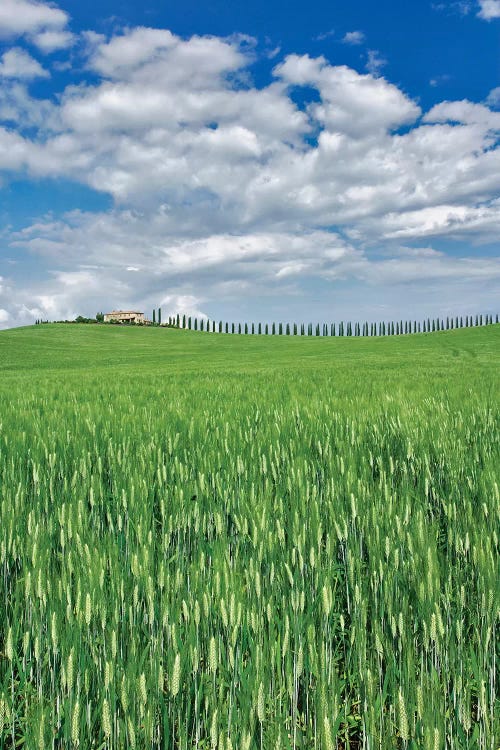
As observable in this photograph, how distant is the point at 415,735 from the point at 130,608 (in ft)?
2.80

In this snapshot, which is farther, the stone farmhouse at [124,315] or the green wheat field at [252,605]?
the stone farmhouse at [124,315]

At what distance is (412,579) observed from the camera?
6.09ft

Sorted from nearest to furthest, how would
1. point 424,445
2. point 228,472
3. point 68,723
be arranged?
point 68,723 → point 228,472 → point 424,445

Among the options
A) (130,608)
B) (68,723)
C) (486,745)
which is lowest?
(486,745)

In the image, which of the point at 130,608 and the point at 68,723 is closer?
the point at 68,723

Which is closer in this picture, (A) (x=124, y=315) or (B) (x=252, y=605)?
(B) (x=252, y=605)

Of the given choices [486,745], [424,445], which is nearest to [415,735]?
[486,745]

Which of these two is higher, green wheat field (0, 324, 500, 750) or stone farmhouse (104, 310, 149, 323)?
stone farmhouse (104, 310, 149, 323)

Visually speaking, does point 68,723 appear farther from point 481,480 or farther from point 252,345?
point 252,345

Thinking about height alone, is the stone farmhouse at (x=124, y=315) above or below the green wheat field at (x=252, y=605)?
above

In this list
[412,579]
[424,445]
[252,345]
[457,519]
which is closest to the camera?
[412,579]

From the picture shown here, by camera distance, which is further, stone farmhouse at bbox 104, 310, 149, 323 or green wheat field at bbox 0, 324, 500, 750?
stone farmhouse at bbox 104, 310, 149, 323

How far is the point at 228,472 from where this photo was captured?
333cm

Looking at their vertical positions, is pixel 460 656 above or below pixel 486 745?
above
